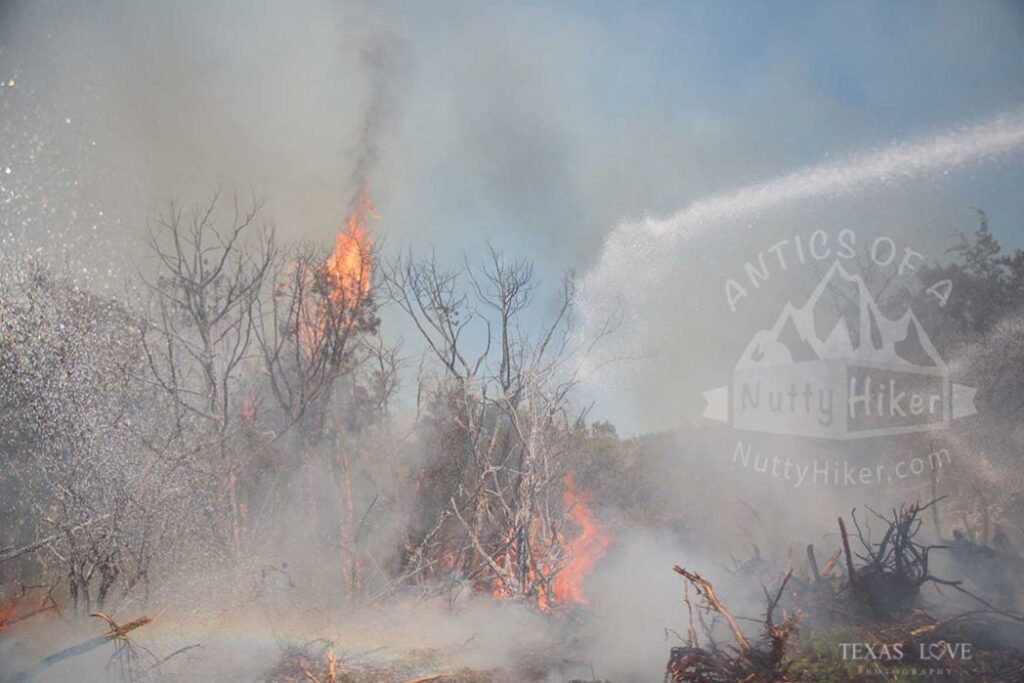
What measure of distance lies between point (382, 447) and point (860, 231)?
9.24 metres

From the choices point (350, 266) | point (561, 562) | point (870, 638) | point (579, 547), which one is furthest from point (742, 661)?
point (350, 266)

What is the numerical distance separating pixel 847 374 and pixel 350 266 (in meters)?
9.07

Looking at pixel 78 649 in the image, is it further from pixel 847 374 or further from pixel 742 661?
pixel 847 374

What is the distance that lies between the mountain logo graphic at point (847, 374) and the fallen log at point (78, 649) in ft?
31.4

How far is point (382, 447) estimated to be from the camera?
13.3 meters

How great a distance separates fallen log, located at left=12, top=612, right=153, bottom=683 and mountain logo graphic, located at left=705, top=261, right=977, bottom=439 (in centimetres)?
957

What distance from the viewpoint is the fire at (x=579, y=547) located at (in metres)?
10.7

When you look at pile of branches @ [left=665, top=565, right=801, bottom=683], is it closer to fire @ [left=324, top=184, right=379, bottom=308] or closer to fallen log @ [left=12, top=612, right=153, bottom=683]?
fallen log @ [left=12, top=612, right=153, bottom=683]

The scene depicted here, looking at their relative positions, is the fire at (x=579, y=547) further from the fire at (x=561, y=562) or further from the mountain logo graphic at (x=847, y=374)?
the mountain logo graphic at (x=847, y=374)

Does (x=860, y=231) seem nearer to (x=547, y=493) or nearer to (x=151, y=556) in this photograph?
(x=547, y=493)

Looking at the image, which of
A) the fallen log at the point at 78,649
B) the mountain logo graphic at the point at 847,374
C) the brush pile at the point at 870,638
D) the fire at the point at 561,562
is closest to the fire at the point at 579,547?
the fire at the point at 561,562

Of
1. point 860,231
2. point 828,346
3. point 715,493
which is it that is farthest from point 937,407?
point 715,493

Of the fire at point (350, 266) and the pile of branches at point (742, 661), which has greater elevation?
the fire at point (350, 266)

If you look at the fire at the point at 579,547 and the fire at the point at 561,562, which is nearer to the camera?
the fire at the point at 561,562
